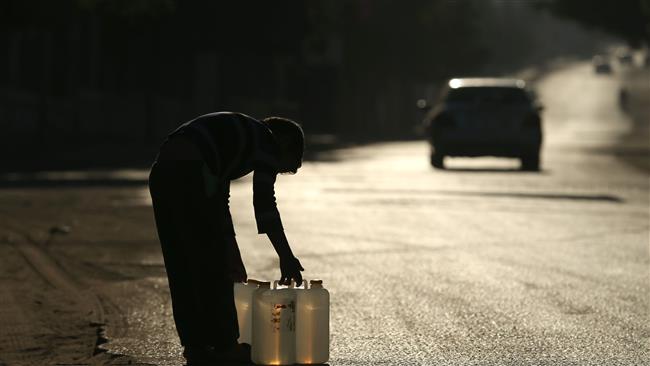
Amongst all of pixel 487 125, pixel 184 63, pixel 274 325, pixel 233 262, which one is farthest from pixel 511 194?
pixel 184 63

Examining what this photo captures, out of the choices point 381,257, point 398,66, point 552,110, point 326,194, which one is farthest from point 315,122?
point 381,257

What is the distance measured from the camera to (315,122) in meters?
76.2

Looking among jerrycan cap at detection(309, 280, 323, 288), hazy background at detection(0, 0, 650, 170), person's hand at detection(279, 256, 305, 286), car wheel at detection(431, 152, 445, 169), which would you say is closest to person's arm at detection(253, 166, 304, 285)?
person's hand at detection(279, 256, 305, 286)

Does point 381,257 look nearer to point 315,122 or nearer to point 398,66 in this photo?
point 315,122

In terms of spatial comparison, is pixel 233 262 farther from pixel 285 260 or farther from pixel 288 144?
pixel 288 144

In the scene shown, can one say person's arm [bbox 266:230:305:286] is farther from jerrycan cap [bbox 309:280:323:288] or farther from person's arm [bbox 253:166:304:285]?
jerrycan cap [bbox 309:280:323:288]

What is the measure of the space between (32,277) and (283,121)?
16.4 feet

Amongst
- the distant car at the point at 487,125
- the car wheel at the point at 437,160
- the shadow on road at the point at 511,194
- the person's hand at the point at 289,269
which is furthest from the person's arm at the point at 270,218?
the car wheel at the point at 437,160

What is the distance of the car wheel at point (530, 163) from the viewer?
2972 cm

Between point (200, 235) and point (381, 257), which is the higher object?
point (200, 235)

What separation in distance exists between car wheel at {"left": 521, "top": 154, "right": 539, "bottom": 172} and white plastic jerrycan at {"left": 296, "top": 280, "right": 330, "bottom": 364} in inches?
855

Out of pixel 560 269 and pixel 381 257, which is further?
pixel 381 257

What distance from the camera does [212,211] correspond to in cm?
819

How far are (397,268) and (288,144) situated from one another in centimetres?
557
